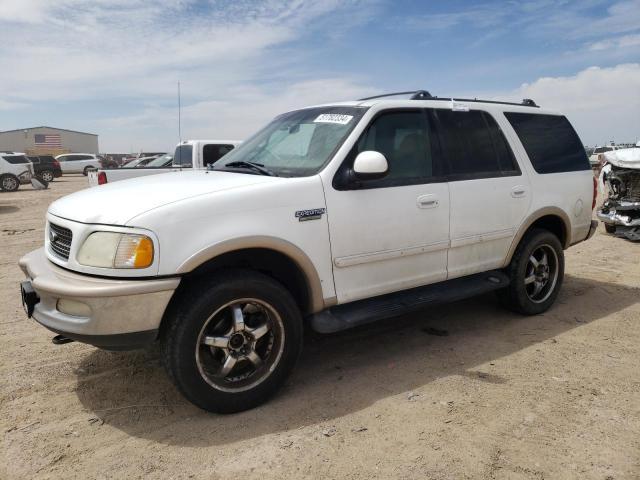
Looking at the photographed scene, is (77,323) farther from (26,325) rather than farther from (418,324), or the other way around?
(418,324)

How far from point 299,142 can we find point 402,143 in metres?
0.80

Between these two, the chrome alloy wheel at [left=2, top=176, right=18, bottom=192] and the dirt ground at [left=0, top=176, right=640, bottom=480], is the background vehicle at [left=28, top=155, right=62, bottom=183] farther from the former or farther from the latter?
the dirt ground at [left=0, top=176, right=640, bottom=480]

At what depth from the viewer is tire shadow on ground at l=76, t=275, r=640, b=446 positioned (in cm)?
307

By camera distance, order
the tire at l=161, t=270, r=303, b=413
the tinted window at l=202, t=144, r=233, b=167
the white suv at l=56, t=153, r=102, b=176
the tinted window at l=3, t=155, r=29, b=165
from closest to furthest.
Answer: the tire at l=161, t=270, r=303, b=413
the tinted window at l=202, t=144, r=233, b=167
the tinted window at l=3, t=155, r=29, b=165
the white suv at l=56, t=153, r=102, b=176

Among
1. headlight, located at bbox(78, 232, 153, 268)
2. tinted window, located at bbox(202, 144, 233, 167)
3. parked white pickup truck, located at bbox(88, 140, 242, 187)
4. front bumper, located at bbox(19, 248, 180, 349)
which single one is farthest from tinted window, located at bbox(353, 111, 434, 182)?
tinted window, located at bbox(202, 144, 233, 167)

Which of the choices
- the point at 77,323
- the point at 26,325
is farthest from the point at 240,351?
the point at 26,325

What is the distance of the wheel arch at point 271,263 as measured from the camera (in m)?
2.91

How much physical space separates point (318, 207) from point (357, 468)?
61.9 inches

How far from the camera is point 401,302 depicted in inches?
150

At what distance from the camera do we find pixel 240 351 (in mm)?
3156

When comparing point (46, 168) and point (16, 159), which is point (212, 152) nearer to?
point (16, 159)

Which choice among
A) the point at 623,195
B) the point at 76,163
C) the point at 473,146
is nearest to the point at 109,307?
the point at 473,146

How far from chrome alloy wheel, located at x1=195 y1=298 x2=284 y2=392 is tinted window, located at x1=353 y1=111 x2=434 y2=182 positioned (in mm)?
1352

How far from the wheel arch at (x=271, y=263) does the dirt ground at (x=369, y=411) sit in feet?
2.18
